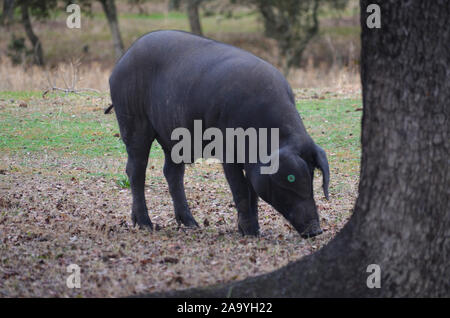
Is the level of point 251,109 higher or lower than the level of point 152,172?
higher

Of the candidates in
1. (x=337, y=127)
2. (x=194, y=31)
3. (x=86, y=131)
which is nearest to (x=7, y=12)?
(x=194, y=31)

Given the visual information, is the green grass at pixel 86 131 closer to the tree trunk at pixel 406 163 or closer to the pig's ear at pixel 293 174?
the pig's ear at pixel 293 174

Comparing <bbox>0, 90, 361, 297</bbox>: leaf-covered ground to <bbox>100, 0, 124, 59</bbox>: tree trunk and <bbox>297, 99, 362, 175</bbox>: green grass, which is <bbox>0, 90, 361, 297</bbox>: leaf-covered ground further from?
<bbox>100, 0, 124, 59</bbox>: tree trunk

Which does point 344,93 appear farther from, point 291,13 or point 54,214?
point 291,13

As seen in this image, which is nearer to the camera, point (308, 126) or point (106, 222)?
point (106, 222)

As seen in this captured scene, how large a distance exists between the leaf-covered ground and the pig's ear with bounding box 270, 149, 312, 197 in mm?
637

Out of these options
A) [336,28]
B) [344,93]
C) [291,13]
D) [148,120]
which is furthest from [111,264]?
[336,28]

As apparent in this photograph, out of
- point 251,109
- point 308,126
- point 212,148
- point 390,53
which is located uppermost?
point 390,53

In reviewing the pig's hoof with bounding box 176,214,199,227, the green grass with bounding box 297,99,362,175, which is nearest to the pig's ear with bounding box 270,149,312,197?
the pig's hoof with bounding box 176,214,199,227

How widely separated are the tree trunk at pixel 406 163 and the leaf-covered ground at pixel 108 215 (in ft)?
4.16

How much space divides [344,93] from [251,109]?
11.7 meters

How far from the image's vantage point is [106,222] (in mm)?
7988

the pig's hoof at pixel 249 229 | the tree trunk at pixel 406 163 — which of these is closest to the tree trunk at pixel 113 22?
the pig's hoof at pixel 249 229

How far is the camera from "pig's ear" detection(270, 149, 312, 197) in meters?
6.31
